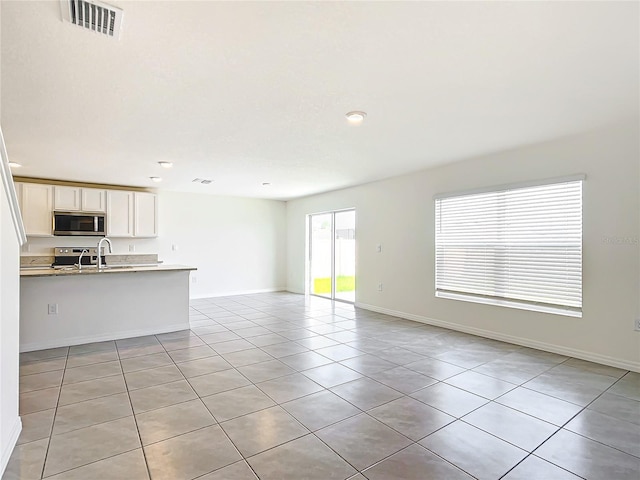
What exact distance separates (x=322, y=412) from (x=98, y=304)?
3.43 meters

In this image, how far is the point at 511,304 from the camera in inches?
169

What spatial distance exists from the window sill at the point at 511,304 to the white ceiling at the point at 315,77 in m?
1.90

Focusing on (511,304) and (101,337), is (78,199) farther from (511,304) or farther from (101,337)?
(511,304)

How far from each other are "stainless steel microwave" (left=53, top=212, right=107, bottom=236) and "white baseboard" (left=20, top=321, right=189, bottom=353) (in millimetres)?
2564

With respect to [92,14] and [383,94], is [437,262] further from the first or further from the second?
[92,14]

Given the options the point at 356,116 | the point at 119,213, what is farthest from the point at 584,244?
the point at 119,213

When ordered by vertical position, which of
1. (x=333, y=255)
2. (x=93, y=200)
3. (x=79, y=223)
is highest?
(x=93, y=200)

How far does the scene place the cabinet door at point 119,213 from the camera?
645 cm

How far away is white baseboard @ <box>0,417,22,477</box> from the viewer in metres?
1.89

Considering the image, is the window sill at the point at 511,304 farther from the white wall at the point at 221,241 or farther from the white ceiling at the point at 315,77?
the white wall at the point at 221,241

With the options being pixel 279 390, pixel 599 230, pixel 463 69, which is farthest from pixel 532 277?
pixel 279 390

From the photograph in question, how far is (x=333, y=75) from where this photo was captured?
237 centimetres

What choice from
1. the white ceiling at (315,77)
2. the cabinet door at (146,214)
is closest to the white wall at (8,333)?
the white ceiling at (315,77)

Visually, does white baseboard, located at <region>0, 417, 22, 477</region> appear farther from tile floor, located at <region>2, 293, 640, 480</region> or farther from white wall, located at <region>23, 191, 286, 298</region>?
white wall, located at <region>23, 191, 286, 298</region>
